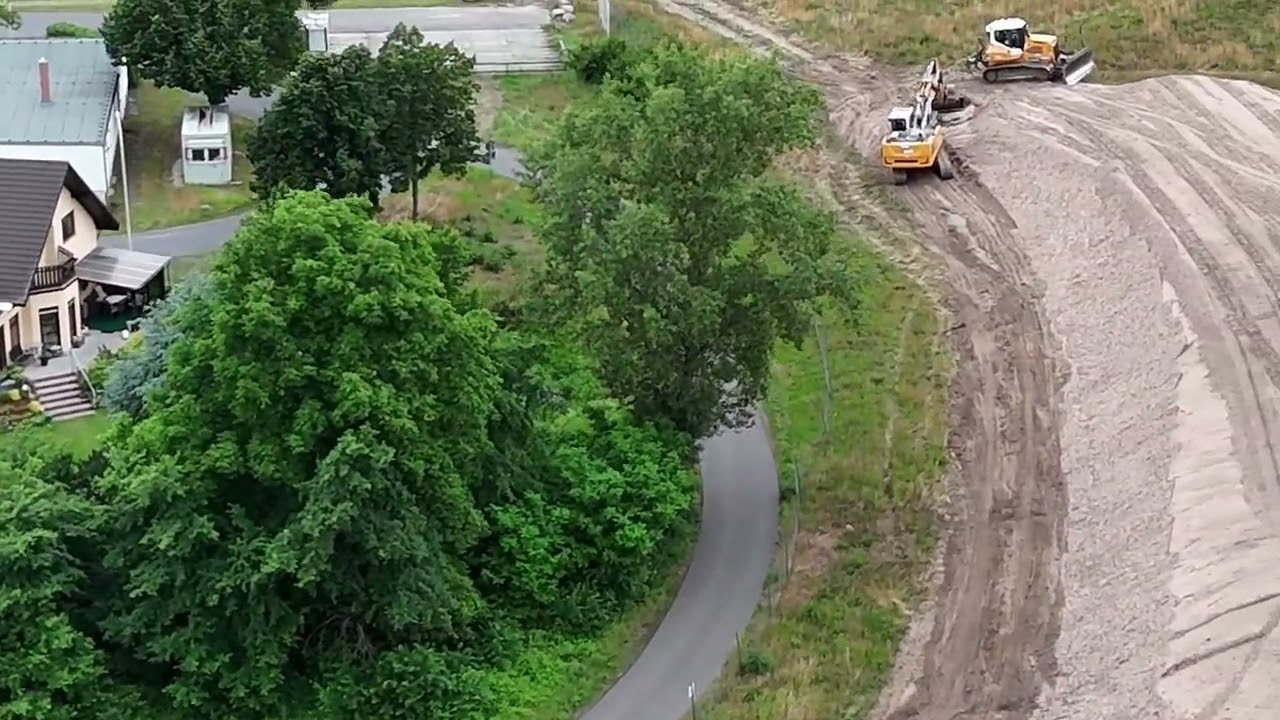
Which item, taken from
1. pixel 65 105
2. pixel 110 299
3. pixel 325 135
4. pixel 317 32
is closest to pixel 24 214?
pixel 110 299

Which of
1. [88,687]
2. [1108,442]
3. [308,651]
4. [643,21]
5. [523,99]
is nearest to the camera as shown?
[88,687]

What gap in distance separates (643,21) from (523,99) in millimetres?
10738

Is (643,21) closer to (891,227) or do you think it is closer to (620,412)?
(891,227)

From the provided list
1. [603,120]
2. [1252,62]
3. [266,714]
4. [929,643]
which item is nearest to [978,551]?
[929,643]

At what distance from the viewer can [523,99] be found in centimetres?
6359

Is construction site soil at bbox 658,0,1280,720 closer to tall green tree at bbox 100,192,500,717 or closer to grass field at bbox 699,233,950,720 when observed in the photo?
grass field at bbox 699,233,950,720

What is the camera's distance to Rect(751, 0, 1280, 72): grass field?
65312 mm

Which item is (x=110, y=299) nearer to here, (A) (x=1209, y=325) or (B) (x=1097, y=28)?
(A) (x=1209, y=325)

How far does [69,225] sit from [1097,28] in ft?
136

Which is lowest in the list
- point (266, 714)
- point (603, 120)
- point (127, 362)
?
Answer: point (266, 714)

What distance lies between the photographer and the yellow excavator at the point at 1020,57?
60719 mm

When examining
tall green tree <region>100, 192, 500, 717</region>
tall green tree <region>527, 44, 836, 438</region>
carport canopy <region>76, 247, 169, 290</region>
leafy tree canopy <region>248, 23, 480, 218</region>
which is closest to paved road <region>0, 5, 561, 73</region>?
leafy tree canopy <region>248, 23, 480, 218</region>

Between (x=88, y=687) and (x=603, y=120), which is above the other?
(x=603, y=120)

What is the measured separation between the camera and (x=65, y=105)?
53875mm
